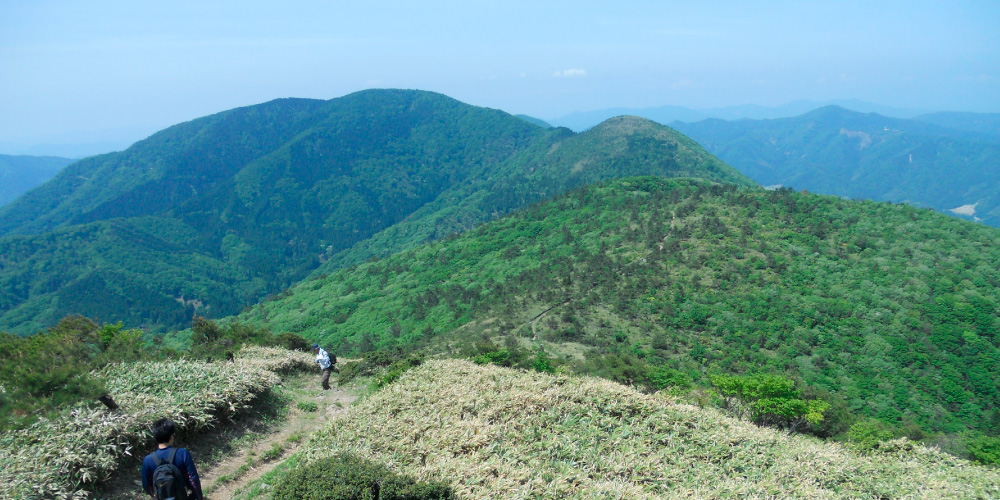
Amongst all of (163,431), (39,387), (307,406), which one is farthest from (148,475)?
(307,406)

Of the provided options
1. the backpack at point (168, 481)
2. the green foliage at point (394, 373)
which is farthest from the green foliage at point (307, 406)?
the backpack at point (168, 481)

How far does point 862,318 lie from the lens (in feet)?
141

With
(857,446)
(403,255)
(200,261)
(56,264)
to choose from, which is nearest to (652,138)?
(403,255)

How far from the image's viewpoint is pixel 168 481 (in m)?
6.30

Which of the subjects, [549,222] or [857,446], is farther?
[549,222]

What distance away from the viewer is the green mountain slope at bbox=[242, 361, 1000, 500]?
28.1ft

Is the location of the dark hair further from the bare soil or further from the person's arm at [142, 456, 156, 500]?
the bare soil

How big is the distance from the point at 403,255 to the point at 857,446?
92.8m

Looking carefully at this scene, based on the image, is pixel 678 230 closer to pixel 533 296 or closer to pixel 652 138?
pixel 533 296

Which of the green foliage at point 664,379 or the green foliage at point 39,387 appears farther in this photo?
the green foliage at point 664,379

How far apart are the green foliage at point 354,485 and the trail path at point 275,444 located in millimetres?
3342

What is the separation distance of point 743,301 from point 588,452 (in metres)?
43.4

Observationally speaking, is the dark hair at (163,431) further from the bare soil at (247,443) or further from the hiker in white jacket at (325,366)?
the hiker in white jacket at (325,366)

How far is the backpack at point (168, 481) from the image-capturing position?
6.30m
